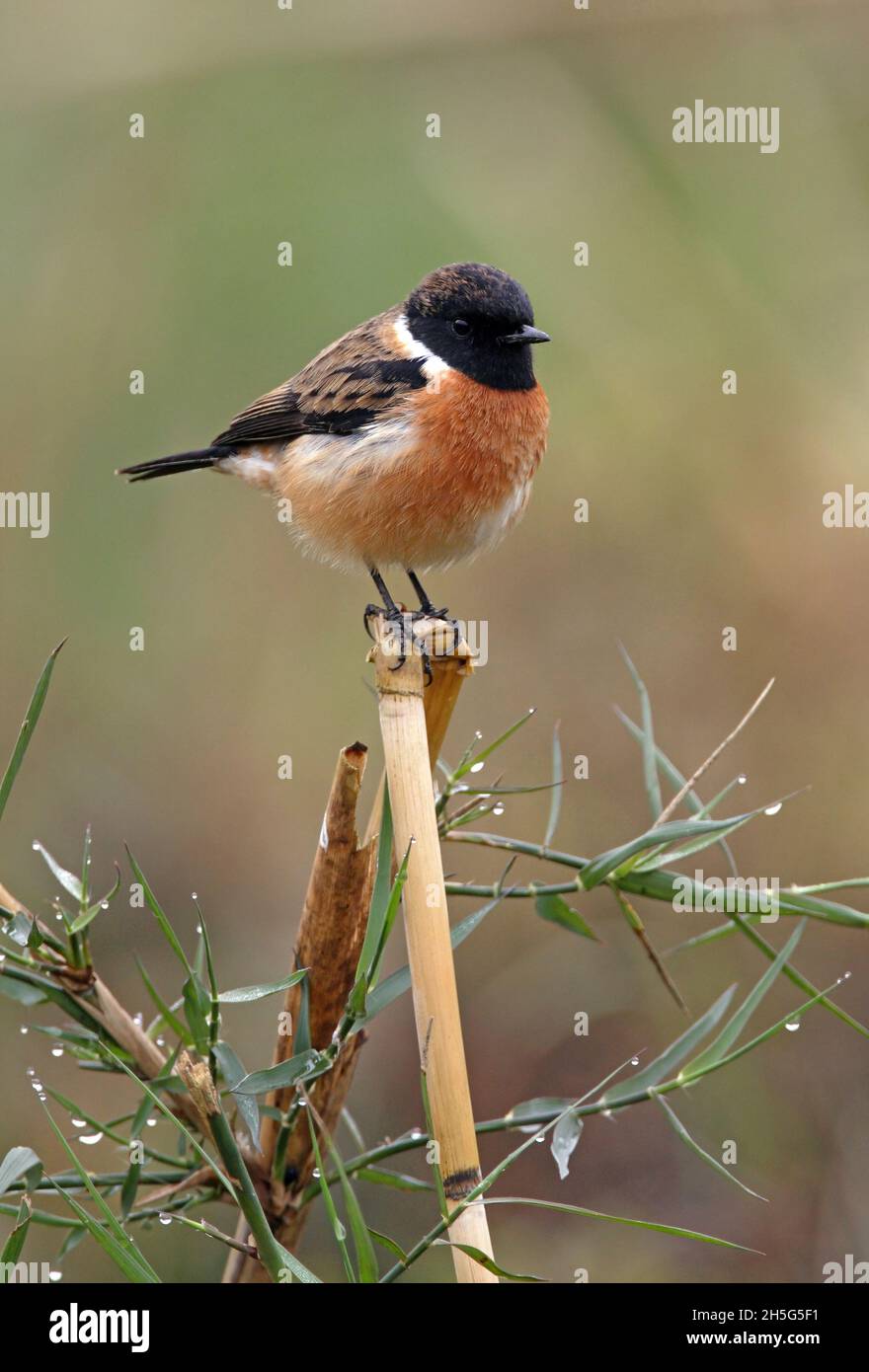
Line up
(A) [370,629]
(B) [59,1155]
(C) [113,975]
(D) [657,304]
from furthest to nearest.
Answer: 1. (D) [657,304]
2. (C) [113,975]
3. (B) [59,1155]
4. (A) [370,629]

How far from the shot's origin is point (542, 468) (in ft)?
17.4

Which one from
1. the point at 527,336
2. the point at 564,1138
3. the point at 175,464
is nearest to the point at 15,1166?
the point at 564,1138

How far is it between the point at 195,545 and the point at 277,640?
1.61 ft

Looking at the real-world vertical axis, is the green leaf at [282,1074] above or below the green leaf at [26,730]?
below

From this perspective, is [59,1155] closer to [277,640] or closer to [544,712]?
[277,640]

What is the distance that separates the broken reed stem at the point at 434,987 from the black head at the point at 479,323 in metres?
2.20

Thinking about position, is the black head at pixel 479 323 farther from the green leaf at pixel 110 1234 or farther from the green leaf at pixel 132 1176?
the green leaf at pixel 110 1234

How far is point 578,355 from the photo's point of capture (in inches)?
201

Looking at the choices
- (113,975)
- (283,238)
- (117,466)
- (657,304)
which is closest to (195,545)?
(117,466)

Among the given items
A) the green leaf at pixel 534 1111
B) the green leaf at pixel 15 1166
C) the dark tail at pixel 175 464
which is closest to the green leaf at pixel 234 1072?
the green leaf at pixel 15 1166

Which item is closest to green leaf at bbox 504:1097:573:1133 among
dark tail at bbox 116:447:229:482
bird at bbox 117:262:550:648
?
bird at bbox 117:262:550:648

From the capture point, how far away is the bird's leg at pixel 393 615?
2.10m

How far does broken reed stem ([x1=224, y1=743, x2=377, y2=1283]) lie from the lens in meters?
1.97

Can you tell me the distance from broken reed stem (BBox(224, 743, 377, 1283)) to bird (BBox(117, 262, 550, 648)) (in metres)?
1.70
